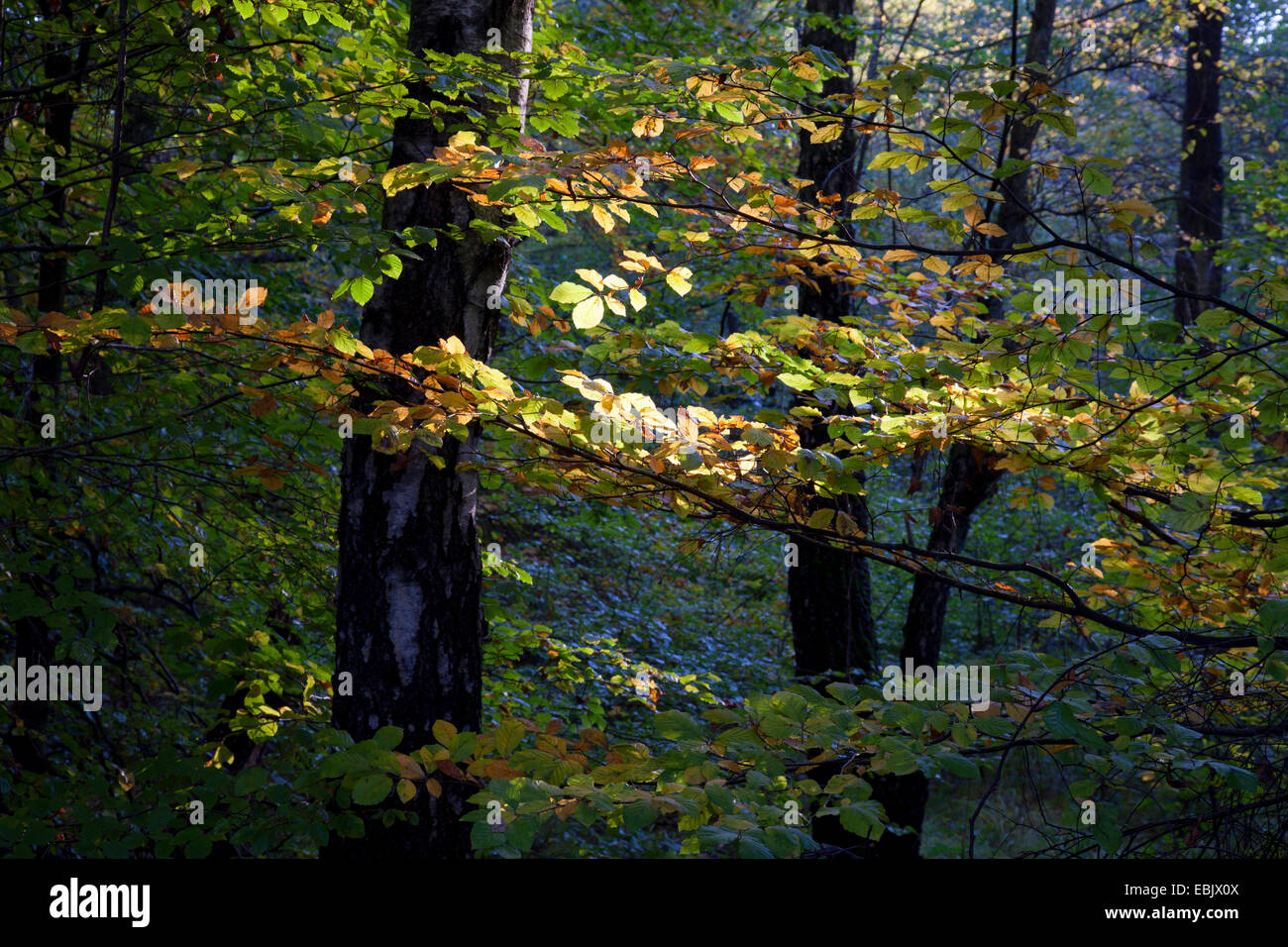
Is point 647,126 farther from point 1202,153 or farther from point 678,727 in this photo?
point 1202,153

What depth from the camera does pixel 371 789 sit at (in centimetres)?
216

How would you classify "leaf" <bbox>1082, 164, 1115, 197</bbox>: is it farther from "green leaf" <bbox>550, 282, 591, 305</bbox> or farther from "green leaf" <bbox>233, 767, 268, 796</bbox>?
"green leaf" <bbox>233, 767, 268, 796</bbox>

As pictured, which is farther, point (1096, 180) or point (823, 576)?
point (823, 576)

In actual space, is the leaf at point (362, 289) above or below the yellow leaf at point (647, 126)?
below

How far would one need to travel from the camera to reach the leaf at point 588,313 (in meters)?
2.52

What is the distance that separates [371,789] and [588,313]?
4.57ft

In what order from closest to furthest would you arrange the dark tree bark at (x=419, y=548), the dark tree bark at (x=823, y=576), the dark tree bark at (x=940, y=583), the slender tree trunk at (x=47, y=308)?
the dark tree bark at (x=419, y=548)
the slender tree trunk at (x=47, y=308)
the dark tree bark at (x=823, y=576)
the dark tree bark at (x=940, y=583)

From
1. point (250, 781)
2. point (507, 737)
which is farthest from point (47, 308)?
point (507, 737)

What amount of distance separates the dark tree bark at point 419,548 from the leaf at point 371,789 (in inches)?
34.4

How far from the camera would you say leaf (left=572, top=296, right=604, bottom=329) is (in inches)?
99.2

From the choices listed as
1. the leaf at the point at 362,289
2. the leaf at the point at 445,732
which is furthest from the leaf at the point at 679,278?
the leaf at the point at 445,732

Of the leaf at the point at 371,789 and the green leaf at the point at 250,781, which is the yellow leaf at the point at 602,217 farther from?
the green leaf at the point at 250,781
